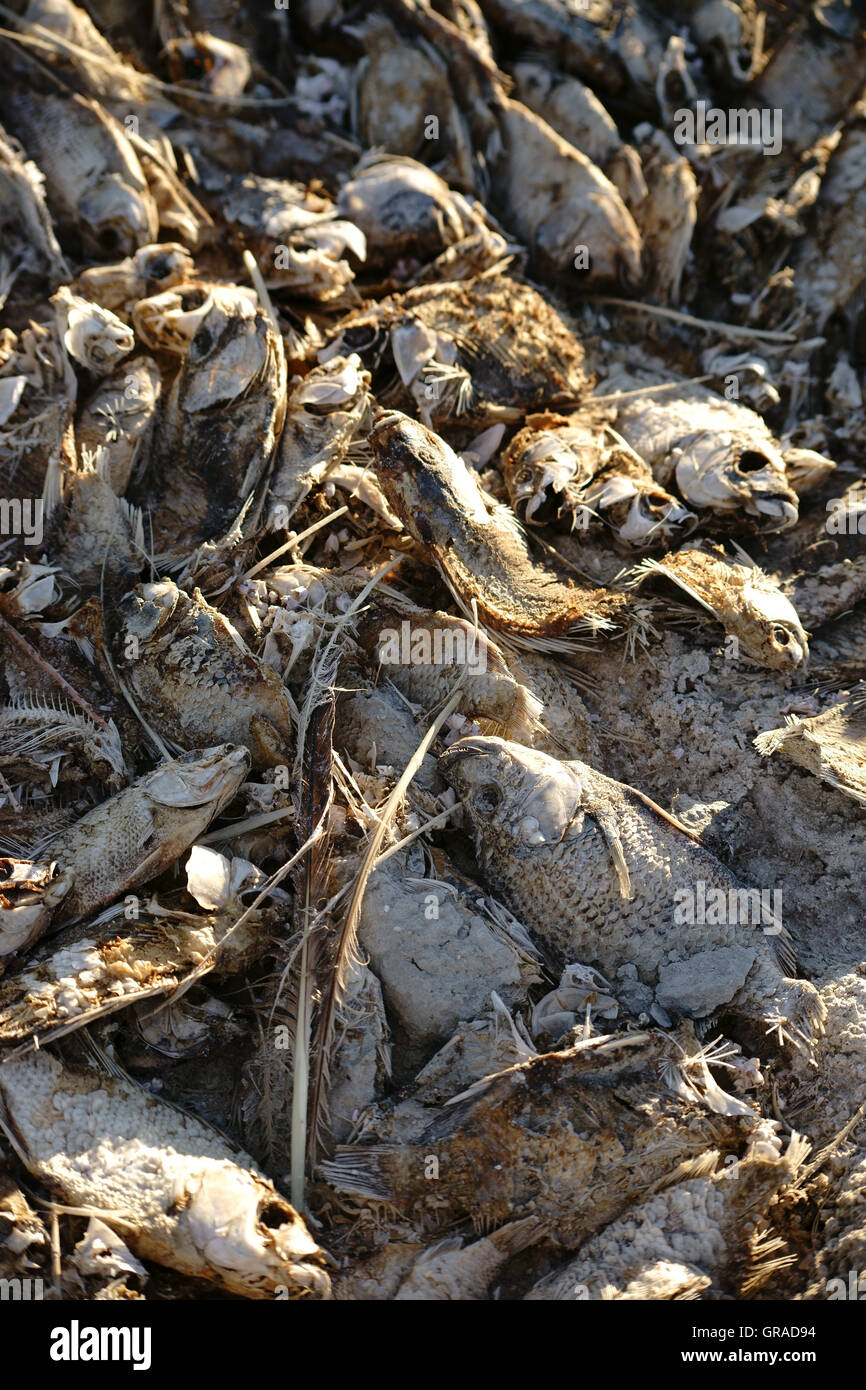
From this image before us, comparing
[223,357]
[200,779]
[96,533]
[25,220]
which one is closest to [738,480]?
[223,357]

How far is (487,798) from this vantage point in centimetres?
312

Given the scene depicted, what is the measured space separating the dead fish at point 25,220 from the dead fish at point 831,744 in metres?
3.53

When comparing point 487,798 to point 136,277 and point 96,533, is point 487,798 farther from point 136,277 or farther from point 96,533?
point 136,277

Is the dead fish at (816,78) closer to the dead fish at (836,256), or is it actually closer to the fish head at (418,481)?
the dead fish at (836,256)

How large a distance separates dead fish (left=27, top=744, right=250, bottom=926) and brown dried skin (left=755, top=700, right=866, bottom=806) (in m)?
1.80

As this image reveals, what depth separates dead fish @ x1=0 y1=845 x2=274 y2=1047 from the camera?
9.00ft

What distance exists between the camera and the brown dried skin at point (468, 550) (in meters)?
3.46

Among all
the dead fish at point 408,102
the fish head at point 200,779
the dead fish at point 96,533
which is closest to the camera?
the fish head at point 200,779

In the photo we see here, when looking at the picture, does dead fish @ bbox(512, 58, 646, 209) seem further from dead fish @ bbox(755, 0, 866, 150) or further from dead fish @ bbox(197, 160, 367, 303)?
dead fish @ bbox(197, 160, 367, 303)

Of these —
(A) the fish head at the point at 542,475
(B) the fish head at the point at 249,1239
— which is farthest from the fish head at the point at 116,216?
(B) the fish head at the point at 249,1239

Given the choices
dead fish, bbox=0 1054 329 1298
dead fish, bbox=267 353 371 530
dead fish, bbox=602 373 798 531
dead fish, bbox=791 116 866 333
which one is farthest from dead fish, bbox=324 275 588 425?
dead fish, bbox=0 1054 329 1298

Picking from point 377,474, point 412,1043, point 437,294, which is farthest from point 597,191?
point 412,1043

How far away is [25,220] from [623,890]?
382cm

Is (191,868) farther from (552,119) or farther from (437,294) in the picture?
(552,119)
